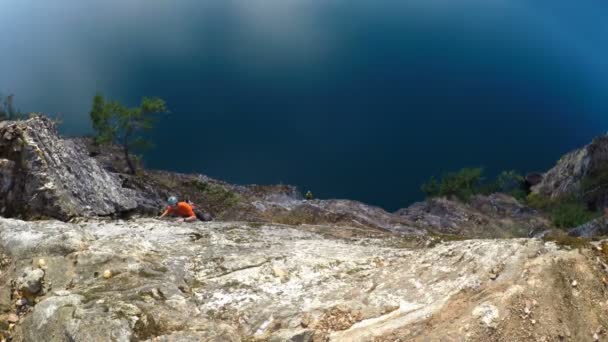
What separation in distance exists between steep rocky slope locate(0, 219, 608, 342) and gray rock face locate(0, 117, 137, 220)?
510cm

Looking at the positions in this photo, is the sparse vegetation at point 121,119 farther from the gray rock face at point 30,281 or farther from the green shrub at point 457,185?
the green shrub at point 457,185

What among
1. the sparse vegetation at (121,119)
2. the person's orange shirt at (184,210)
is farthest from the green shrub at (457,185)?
the person's orange shirt at (184,210)

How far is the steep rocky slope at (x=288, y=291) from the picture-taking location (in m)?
12.1

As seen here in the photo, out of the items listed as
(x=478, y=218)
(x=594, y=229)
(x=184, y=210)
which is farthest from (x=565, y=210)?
(x=184, y=210)

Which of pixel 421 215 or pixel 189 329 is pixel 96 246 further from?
pixel 421 215

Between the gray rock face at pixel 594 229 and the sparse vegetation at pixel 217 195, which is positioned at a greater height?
the gray rock face at pixel 594 229

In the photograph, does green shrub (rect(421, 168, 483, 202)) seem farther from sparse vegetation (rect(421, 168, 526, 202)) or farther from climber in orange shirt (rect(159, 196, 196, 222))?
climber in orange shirt (rect(159, 196, 196, 222))

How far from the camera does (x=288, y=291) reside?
15.4 metres

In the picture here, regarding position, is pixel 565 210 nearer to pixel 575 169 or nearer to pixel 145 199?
pixel 575 169

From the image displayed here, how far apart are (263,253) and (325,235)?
15.8ft

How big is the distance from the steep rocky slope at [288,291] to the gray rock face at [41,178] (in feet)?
16.7

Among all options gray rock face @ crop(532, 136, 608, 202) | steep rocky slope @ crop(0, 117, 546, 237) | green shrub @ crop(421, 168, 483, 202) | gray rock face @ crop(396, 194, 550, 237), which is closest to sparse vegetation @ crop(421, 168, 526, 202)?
green shrub @ crop(421, 168, 483, 202)

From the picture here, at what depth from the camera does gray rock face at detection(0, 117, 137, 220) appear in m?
23.8

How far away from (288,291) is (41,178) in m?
15.8
